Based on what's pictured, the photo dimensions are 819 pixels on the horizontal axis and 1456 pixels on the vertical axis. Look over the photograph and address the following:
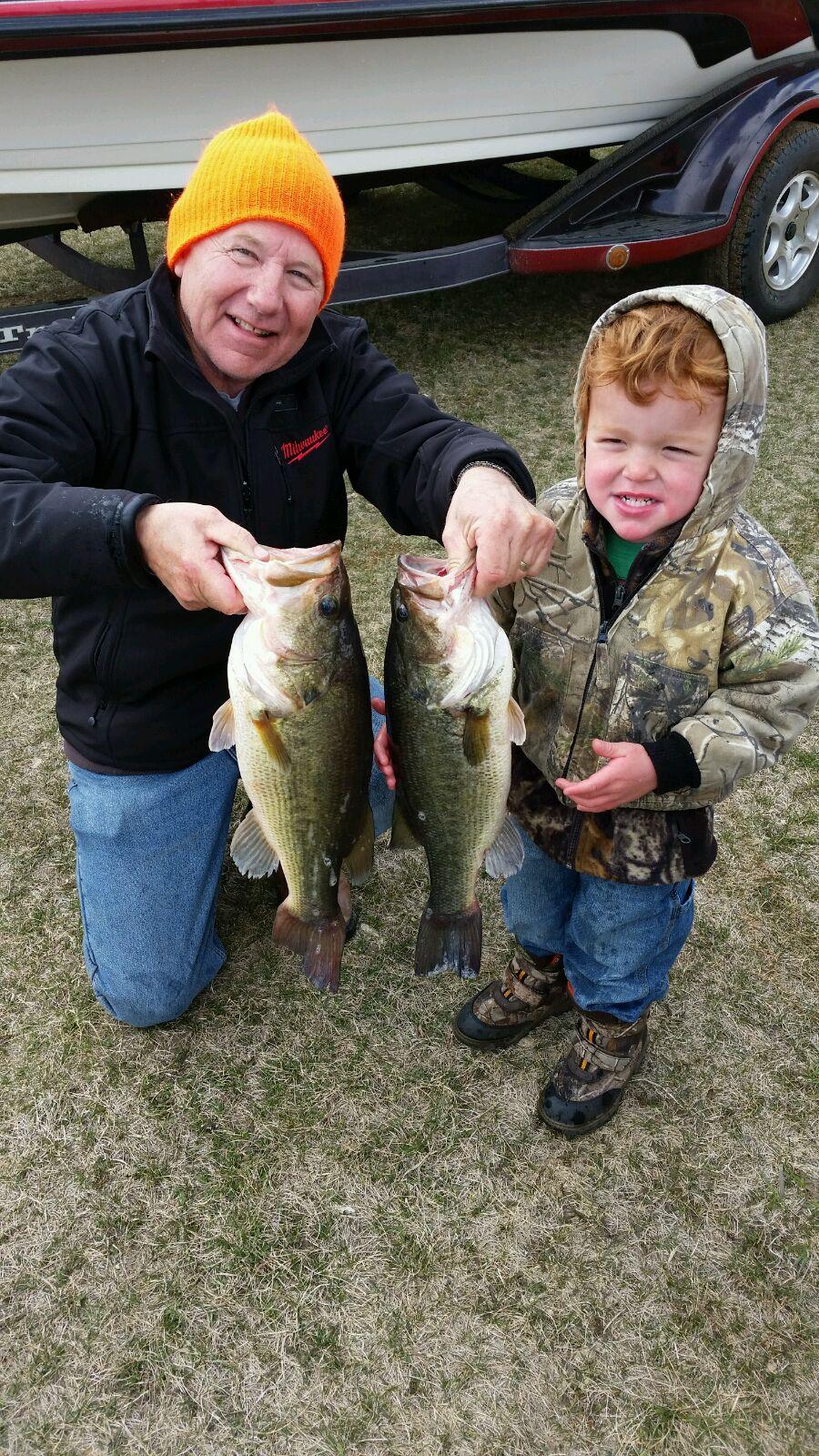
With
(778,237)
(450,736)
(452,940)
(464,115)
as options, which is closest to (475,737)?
(450,736)

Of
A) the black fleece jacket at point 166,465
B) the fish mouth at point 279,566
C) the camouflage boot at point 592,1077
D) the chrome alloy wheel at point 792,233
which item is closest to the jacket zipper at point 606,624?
the black fleece jacket at point 166,465

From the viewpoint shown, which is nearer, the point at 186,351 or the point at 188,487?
the point at 186,351

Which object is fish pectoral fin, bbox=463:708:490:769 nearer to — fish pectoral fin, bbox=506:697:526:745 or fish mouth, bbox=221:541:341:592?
fish pectoral fin, bbox=506:697:526:745

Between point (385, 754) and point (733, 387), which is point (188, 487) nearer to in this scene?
point (385, 754)

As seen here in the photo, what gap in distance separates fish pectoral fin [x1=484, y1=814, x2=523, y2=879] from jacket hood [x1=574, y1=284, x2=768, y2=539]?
0.74m

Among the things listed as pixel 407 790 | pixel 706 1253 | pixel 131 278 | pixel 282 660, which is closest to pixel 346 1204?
pixel 706 1253

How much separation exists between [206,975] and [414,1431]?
1284 millimetres

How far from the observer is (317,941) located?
2186 mm

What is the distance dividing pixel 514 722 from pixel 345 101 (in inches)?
170

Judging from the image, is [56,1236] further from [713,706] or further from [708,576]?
[708,576]

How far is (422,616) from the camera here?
1.80 meters

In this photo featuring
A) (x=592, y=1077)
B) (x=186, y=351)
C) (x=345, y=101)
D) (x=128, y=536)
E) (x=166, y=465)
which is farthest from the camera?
(x=345, y=101)

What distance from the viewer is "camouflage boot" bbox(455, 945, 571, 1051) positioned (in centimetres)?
277

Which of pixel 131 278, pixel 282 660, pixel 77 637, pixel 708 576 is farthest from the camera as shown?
pixel 131 278
